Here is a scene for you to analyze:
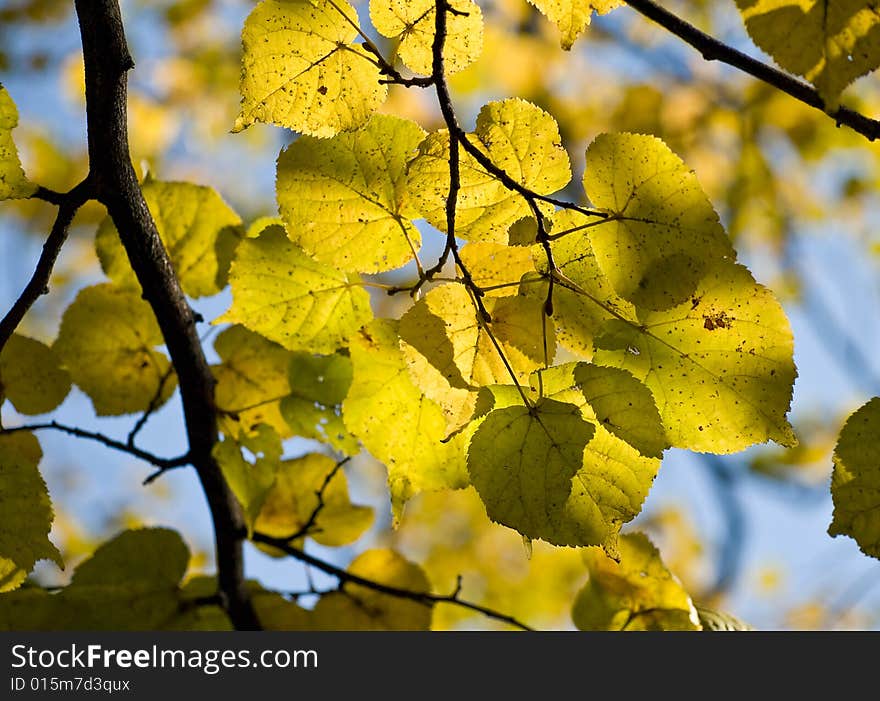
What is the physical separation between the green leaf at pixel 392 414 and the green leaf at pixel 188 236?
268 mm

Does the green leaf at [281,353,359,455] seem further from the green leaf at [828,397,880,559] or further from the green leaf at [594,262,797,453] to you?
the green leaf at [828,397,880,559]

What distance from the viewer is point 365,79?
0.55 metres

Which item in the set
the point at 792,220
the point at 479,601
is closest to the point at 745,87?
the point at 792,220

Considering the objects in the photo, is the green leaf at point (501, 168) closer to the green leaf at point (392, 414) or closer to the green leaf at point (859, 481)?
the green leaf at point (392, 414)

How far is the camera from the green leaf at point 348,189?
2.00 feet

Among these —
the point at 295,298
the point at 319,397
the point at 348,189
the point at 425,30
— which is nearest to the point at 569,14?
the point at 425,30

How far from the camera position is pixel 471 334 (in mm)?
559

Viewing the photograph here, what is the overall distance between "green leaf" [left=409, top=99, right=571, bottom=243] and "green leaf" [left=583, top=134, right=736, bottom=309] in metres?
0.03

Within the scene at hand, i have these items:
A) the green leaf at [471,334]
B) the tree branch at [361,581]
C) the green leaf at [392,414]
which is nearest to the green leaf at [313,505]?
the tree branch at [361,581]

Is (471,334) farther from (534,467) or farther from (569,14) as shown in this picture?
(569,14)

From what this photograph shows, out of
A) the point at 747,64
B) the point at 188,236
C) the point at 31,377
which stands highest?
the point at 188,236

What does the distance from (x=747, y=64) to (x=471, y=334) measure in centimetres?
24

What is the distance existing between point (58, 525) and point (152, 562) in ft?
11.7

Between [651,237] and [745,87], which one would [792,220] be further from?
[651,237]
